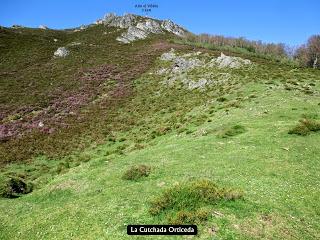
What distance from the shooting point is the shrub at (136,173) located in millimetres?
24938

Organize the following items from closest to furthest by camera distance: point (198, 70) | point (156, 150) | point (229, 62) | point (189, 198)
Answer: point (189, 198), point (156, 150), point (198, 70), point (229, 62)

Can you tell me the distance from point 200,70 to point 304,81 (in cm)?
1924

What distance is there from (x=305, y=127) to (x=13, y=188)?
25161mm

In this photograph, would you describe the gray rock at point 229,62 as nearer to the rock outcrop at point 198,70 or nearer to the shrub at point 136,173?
the rock outcrop at point 198,70

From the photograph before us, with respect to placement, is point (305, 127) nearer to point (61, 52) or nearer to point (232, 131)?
point (232, 131)

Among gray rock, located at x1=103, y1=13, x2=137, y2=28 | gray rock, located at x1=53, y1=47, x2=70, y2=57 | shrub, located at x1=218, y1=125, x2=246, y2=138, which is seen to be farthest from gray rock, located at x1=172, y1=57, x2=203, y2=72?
gray rock, located at x1=103, y1=13, x2=137, y2=28

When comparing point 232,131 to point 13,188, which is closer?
point 13,188

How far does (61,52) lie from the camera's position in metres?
88.2

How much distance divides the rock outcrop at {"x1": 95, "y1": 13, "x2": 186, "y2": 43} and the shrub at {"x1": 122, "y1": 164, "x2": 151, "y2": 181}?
84.8 meters

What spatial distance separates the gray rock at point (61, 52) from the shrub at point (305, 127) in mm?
65973

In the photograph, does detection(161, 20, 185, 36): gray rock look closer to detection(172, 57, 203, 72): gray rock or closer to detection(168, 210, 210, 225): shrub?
detection(172, 57, 203, 72): gray rock

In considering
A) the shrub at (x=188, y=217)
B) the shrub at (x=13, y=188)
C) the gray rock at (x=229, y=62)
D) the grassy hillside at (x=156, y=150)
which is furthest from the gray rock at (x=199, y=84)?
the shrub at (x=188, y=217)

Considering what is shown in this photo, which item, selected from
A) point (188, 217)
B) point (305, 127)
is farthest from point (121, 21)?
point (188, 217)

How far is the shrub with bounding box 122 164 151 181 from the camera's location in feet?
81.8
